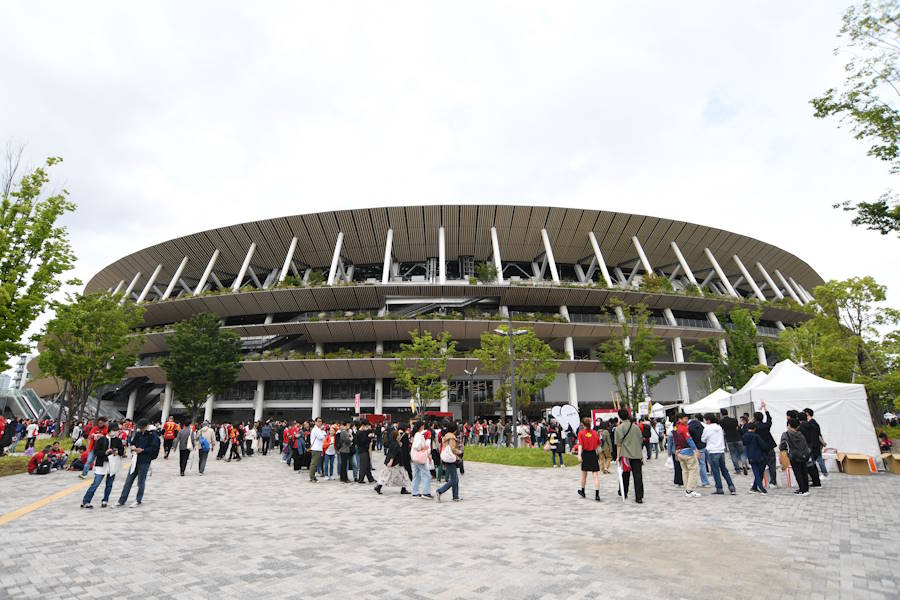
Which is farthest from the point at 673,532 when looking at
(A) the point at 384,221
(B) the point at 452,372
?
(A) the point at 384,221

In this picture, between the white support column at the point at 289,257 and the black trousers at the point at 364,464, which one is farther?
the white support column at the point at 289,257

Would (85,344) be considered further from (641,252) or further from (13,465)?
(641,252)

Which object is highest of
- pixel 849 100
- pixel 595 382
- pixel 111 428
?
pixel 849 100

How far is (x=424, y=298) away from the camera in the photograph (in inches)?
1405

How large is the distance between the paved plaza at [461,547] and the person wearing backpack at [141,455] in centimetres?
36

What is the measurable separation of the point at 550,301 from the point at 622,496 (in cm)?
2757

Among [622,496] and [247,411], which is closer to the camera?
[622,496]

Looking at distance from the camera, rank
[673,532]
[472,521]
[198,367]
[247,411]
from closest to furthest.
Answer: [673,532] < [472,521] < [198,367] < [247,411]

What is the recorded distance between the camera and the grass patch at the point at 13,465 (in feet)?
44.5

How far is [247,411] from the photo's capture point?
131 feet

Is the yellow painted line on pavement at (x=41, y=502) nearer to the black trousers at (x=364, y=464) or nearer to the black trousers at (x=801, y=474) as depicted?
the black trousers at (x=364, y=464)

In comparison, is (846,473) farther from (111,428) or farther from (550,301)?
(550,301)

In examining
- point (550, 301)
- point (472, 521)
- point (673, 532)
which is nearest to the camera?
point (673, 532)

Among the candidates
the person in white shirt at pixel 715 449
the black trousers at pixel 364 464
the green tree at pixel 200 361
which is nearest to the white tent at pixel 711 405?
the person in white shirt at pixel 715 449
